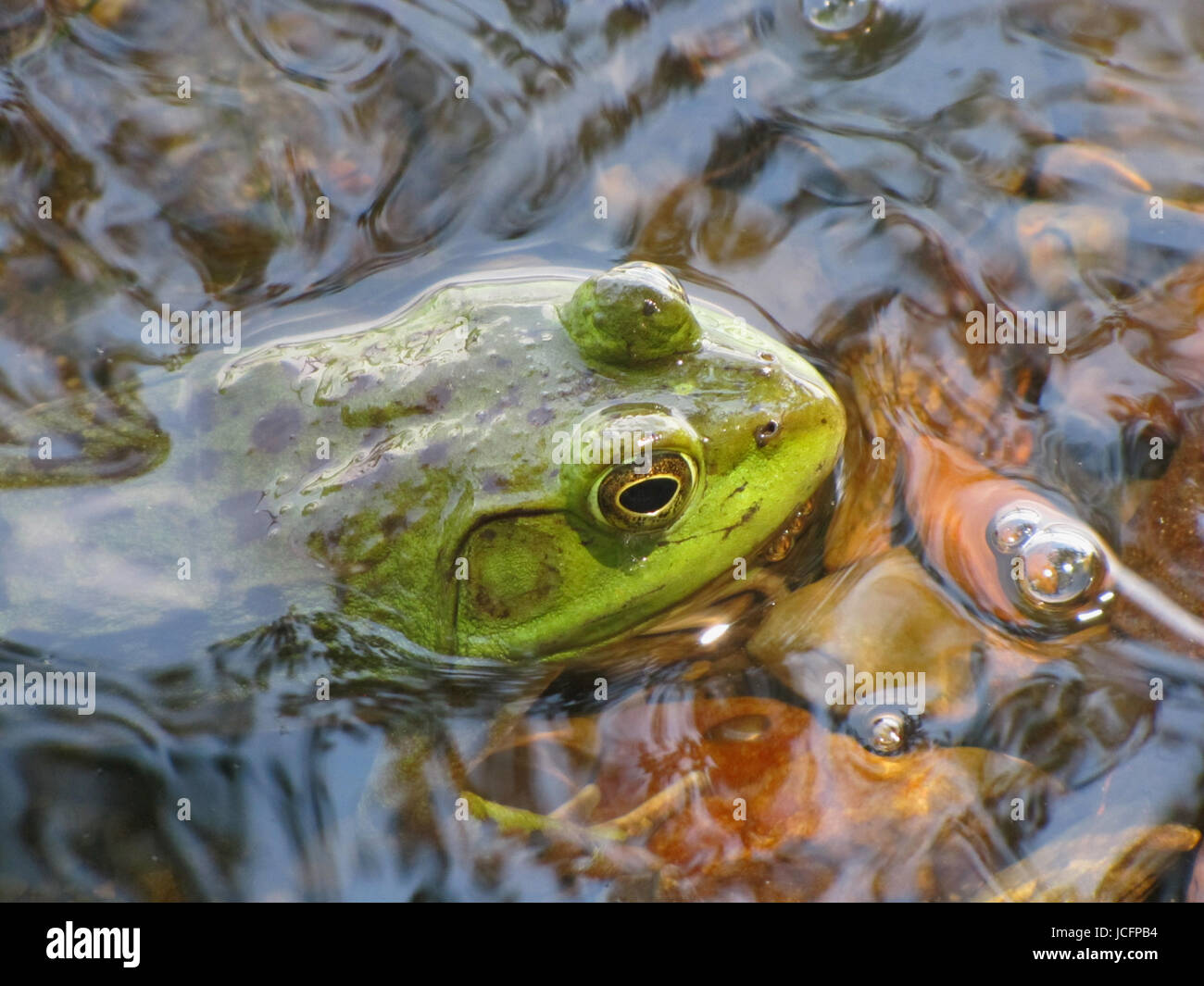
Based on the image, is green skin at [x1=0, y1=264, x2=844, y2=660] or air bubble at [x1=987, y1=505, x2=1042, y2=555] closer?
green skin at [x1=0, y1=264, x2=844, y2=660]

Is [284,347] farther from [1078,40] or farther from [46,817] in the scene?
[1078,40]

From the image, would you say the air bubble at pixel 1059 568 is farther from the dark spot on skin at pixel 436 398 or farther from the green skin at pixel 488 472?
the dark spot on skin at pixel 436 398

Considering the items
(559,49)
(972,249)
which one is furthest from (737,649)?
(559,49)

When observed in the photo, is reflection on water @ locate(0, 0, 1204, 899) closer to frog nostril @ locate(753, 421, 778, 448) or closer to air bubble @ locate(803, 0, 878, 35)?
air bubble @ locate(803, 0, 878, 35)

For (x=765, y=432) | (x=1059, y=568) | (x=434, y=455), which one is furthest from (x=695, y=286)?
(x=1059, y=568)

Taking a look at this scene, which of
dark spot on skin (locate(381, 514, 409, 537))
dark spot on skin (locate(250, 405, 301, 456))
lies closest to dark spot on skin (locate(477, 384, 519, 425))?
dark spot on skin (locate(381, 514, 409, 537))
